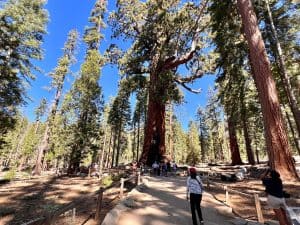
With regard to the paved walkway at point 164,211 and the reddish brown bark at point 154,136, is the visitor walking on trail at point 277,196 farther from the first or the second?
the reddish brown bark at point 154,136

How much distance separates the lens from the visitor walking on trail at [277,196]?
5.31m

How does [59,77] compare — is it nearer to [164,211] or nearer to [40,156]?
[40,156]

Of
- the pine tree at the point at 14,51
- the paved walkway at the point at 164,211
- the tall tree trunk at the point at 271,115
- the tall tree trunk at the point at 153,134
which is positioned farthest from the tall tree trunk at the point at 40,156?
the tall tree trunk at the point at 271,115

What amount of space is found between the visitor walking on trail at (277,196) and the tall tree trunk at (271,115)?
500cm

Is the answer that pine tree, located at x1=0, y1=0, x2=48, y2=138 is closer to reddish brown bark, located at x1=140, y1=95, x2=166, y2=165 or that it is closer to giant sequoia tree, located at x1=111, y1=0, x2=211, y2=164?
giant sequoia tree, located at x1=111, y1=0, x2=211, y2=164

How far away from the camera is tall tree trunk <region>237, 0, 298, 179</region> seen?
988 centimetres

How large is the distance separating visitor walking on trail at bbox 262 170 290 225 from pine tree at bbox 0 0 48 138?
749 inches

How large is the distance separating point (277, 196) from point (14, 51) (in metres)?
21.1

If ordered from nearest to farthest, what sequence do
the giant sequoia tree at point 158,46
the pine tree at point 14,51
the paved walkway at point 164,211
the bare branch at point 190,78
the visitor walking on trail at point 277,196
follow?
1. the visitor walking on trail at point 277,196
2. the paved walkway at point 164,211
3. the pine tree at point 14,51
4. the giant sequoia tree at point 158,46
5. the bare branch at point 190,78

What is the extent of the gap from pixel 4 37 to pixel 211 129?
49.8 meters

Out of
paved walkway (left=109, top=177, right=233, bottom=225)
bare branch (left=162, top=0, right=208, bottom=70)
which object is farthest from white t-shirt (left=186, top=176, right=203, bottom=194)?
bare branch (left=162, top=0, right=208, bottom=70)

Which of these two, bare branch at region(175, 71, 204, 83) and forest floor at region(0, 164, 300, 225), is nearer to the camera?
forest floor at region(0, 164, 300, 225)

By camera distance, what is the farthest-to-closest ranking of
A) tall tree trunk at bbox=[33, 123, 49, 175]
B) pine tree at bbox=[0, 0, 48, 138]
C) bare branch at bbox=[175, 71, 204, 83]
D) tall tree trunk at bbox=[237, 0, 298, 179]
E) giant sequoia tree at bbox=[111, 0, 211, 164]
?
tall tree trunk at bbox=[33, 123, 49, 175] → bare branch at bbox=[175, 71, 204, 83] → giant sequoia tree at bbox=[111, 0, 211, 164] → pine tree at bbox=[0, 0, 48, 138] → tall tree trunk at bbox=[237, 0, 298, 179]

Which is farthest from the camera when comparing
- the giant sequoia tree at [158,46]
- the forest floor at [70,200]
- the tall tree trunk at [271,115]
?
the giant sequoia tree at [158,46]
